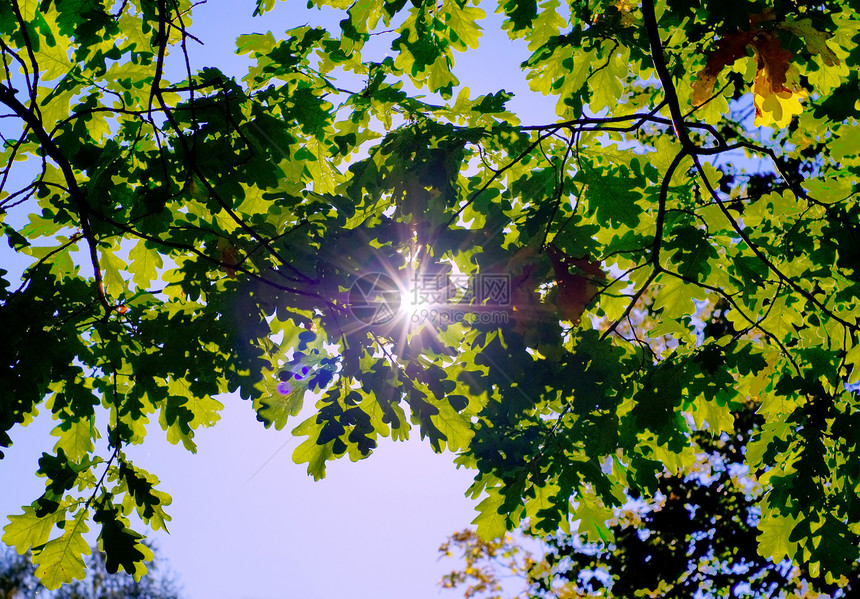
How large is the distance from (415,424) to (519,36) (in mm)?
2422

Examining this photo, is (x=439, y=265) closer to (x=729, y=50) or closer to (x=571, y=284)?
(x=571, y=284)

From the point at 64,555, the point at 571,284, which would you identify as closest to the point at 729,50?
the point at 571,284

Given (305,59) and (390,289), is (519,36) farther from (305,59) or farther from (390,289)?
(390,289)

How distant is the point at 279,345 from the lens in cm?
334

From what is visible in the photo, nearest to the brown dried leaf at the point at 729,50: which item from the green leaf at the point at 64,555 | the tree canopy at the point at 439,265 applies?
the tree canopy at the point at 439,265

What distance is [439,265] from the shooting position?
2.70 meters

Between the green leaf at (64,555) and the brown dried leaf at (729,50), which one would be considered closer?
the brown dried leaf at (729,50)

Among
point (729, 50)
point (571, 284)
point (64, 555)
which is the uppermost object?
point (729, 50)

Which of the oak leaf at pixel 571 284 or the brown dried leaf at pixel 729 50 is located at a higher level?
the brown dried leaf at pixel 729 50

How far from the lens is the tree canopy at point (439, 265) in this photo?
9.11ft

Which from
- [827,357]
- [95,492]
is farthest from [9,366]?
[827,357]

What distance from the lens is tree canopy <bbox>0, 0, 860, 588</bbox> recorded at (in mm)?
2775

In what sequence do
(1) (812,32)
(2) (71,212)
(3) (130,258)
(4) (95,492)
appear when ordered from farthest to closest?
(3) (130,258) < (2) (71,212) < (4) (95,492) < (1) (812,32)

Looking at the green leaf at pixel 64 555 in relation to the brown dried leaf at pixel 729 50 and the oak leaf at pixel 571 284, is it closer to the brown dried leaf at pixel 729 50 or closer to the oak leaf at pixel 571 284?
the oak leaf at pixel 571 284
